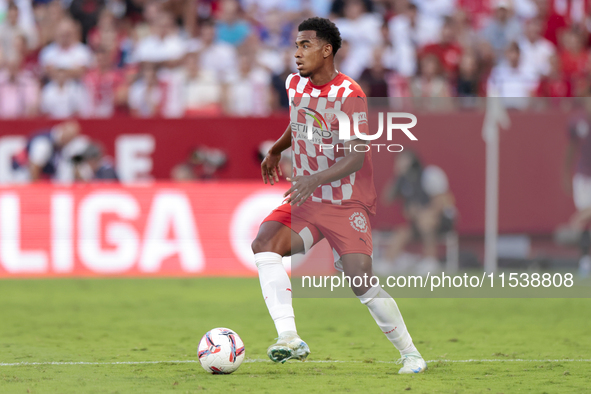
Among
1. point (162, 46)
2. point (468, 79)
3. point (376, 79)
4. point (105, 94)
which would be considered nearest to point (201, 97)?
point (105, 94)

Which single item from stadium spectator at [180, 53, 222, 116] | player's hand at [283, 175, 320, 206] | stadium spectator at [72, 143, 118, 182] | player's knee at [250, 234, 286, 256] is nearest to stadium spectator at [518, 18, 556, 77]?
stadium spectator at [180, 53, 222, 116]

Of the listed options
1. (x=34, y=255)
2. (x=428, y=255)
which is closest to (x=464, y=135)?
(x=428, y=255)

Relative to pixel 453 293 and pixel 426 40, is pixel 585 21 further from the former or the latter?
pixel 453 293

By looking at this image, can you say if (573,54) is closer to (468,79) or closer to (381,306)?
(468,79)

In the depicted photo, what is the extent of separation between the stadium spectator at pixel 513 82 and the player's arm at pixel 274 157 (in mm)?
7718

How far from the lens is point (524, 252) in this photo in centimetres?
1280

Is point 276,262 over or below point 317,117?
below

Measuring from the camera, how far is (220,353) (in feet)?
18.5

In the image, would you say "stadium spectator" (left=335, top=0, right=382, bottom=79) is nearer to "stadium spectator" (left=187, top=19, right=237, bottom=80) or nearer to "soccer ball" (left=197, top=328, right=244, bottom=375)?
"stadium spectator" (left=187, top=19, right=237, bottom=80)

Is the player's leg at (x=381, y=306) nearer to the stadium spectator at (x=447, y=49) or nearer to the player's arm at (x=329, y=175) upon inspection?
the player's arm at (x=329, y=175)

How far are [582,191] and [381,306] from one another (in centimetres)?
821

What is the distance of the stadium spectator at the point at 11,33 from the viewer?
14.9 metres

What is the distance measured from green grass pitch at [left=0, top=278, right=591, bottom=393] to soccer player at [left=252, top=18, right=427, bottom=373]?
17.2 inches

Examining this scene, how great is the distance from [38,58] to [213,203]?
473 cm
